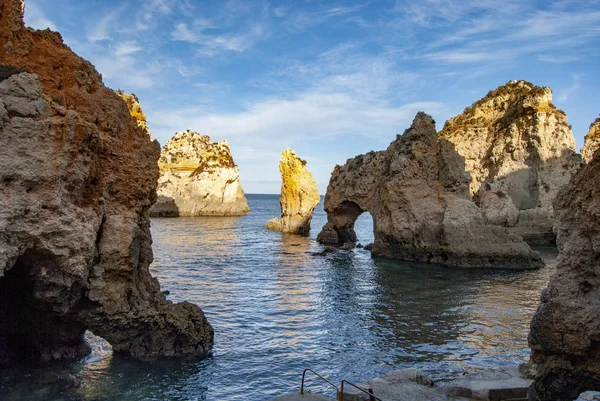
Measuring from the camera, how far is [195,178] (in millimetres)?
104625

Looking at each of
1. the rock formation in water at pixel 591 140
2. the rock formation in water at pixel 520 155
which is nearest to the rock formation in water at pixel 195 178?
the rock formation in water at pixel 520 155

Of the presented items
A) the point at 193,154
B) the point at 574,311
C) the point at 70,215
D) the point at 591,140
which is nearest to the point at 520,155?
the point at 591,140

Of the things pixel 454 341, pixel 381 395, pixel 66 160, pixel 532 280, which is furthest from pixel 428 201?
pixel 66 160

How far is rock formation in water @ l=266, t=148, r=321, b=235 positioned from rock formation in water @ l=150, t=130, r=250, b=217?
122ft

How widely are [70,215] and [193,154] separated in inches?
3912

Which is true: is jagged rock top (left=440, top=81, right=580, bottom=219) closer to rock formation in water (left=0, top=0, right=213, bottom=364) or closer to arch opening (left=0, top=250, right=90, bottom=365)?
rock formation in water (left=0, top=0, right=213, bottom=364)

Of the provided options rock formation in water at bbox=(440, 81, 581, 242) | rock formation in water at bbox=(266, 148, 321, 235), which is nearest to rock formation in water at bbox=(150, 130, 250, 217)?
rock formation in water at bbox=(266, 148, 321, 235)

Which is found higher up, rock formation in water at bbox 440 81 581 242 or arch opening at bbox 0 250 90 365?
rock formation in water at bbox 440 81 581 242

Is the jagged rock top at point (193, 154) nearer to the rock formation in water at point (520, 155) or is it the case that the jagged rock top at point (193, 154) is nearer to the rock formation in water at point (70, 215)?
the rock formation in water at point (520, 155)

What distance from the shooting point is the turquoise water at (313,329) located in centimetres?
1302

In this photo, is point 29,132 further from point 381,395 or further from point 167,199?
point 167,199

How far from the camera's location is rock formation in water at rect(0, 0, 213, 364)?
10.9m

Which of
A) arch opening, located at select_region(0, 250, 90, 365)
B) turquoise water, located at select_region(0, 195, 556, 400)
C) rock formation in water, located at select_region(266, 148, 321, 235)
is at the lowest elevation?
turquoise water, located at select_region(0, 195, 556, 400)

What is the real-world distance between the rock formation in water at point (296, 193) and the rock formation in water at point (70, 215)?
52482mm
